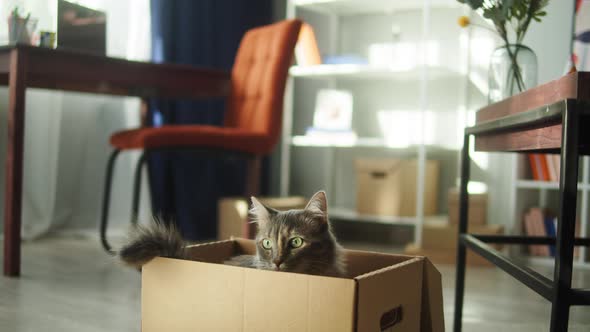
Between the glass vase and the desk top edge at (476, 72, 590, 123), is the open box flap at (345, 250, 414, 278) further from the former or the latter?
the glass vase

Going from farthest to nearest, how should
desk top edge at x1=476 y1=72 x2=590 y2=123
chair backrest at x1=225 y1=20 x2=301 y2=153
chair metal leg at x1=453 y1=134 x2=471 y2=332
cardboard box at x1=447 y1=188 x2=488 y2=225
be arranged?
cardboard box at x1=447 y1=188 x2=488 y2=225, chair backrest at x1=225 y1=20 x2=301 y2=153, chair metal leg at x1=453 y1=134 x2=471 y2=332, desk top edge at x1=476 y1=72 x2=590 y2=123

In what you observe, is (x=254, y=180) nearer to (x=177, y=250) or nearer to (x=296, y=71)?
(x=296, y=71)

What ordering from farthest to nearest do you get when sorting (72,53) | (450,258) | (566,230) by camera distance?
(450,258)
(72,53)
(566,230)

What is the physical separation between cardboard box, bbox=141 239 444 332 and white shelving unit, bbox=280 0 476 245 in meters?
1.69

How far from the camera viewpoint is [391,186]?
3031 millimetres

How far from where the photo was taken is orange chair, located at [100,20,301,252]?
2293 mm

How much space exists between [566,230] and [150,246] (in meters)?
0.74

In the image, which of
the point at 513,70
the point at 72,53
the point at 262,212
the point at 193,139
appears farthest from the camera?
the point at 193,139

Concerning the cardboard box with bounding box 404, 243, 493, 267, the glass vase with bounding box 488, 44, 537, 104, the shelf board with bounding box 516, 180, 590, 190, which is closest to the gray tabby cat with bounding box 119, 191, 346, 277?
the glass vase with bounding box 488, 44, 537, 104

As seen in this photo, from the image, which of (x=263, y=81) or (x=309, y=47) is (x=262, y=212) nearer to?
(x=263, y=81)

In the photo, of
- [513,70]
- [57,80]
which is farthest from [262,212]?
[57,80]

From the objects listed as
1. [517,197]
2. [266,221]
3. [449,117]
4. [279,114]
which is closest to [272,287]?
[266,221]

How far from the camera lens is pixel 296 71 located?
327 centimetres

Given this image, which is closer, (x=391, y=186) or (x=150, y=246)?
(x=150, y=246)
